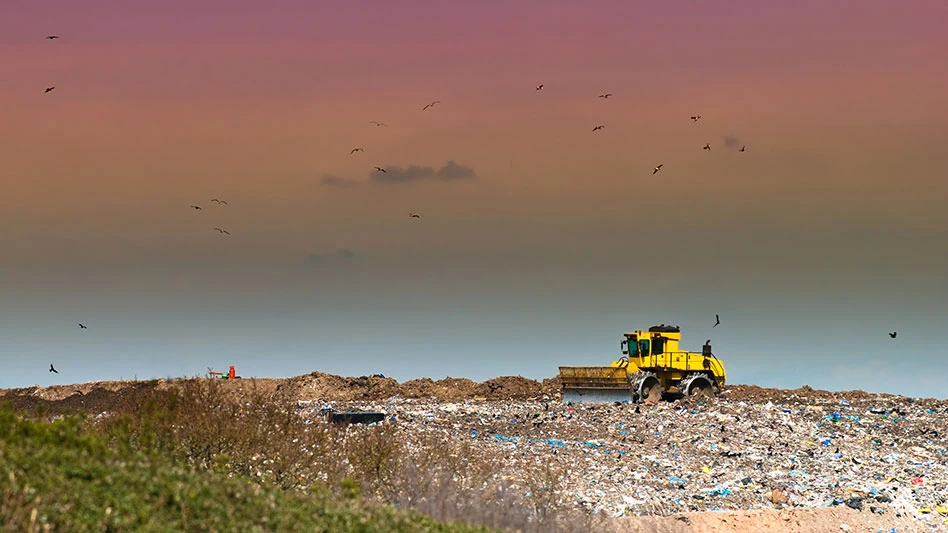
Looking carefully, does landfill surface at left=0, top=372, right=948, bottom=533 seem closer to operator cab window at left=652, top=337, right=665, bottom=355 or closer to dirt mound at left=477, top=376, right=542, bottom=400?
operator cab window at left=652, top=337, right=665, bottom=355

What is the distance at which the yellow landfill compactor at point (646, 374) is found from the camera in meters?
31.2

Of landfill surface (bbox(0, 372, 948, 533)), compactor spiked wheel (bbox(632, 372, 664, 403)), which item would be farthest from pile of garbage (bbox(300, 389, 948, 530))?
compactor spiked wheel (bbox(632, 372, 664, 403))

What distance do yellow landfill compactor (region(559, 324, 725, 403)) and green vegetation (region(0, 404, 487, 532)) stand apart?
2173 centimetres

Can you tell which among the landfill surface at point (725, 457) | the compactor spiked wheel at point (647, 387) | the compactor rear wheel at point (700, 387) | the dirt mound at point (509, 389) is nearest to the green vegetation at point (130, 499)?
the landfill surface at point (725, 457)

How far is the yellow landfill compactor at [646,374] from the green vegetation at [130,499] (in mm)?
21735

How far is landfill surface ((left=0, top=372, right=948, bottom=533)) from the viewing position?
55.7ft

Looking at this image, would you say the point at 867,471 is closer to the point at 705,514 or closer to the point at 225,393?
the point at 705,514

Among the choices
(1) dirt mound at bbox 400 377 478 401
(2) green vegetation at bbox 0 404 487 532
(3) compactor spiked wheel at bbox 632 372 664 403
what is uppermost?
(1) dirt mound at bbox 400 377 478 401

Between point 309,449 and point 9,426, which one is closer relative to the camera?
point 9,426

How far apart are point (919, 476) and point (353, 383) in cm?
2649

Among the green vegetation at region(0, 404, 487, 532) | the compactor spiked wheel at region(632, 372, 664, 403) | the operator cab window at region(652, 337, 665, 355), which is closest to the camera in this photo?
the green vegetation at region(0, 404, 487, 532)

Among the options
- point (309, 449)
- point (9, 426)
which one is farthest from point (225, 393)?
point (9, 426)

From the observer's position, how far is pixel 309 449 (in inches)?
539

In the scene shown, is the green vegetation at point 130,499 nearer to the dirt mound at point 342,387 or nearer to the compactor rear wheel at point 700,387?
the compactor rear wheel at point 700,387
